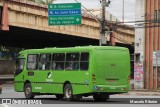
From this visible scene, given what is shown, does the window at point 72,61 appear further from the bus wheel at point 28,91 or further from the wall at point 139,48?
the wall at point 139,48

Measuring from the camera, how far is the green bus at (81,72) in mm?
25391

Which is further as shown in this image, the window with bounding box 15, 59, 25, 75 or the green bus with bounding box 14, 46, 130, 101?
the window with bounding box 15, 59, 25, 75

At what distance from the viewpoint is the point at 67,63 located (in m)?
27.1

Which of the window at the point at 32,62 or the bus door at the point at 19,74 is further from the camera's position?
the bus door at the point at 19,74

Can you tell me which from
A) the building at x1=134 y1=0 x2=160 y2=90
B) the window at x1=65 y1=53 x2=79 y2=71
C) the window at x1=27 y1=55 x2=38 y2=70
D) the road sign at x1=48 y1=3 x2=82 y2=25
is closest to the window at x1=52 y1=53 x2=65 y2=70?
the window at x1=65 y1=53 x2=79 y2=71

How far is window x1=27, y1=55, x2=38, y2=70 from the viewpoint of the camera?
29.4 meters

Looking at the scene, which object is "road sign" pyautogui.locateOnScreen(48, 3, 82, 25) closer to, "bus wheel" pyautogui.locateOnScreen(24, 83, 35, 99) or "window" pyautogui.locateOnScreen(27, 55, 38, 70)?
"window" pyautogui.locateOnScreen(27, 55, 38, 70)

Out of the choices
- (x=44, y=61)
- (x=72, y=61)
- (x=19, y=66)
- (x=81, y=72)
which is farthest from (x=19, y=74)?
(x=81, y=72)

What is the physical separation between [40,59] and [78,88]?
409 cm

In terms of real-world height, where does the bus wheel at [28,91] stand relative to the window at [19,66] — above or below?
below

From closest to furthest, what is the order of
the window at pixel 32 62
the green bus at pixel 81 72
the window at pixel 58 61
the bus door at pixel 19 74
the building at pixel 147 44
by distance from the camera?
the green bus at pixel 81 72 < the window at pixel 58 61 < the window at pixel 32 62 < the bus door at pixel 19 74 < the building at pixel 147 44

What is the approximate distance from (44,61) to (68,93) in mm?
3000

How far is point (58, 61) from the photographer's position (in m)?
27.7

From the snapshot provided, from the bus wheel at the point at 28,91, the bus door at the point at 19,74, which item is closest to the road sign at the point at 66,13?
the bus door at the point at 19,74
